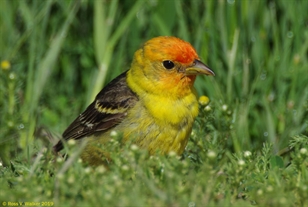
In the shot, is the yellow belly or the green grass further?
the green grass

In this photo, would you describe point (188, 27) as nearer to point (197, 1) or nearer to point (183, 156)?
point (197, 1)

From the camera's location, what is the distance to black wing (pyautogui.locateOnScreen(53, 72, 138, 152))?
410cm

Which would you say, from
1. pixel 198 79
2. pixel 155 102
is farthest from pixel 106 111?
pixel 198 79

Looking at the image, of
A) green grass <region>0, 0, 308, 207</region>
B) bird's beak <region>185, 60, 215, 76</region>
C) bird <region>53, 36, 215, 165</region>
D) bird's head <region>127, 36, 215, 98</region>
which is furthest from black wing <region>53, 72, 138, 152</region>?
bird's beak <region>185, 60, 215, 76</region>

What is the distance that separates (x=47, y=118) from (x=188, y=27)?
147 centimetres

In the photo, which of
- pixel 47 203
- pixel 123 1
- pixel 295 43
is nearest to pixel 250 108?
pixel 295 43

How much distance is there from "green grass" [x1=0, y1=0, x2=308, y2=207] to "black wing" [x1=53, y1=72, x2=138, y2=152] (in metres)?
0.27

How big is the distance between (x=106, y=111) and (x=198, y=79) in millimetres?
1073

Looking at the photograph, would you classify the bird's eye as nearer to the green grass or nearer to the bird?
the bird

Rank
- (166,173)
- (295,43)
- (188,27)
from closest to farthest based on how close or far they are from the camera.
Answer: (166,173) < (295,43) < (188,27)

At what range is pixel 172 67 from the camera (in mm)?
4062

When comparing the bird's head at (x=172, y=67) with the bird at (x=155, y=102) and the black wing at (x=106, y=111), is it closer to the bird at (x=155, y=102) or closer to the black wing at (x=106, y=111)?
the bird at (x=155, y=102)

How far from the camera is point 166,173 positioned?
2754 millimetres

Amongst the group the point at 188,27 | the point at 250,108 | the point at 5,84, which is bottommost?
the point at 250,108
